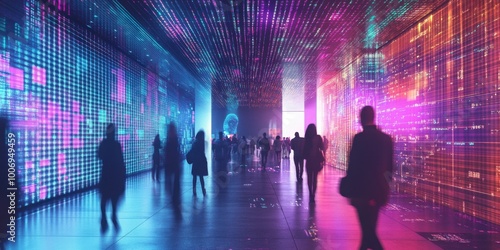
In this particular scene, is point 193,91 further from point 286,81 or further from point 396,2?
point 396,2

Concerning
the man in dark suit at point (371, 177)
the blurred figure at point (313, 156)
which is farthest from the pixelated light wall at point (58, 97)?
the blurred figure at point (313, 156)

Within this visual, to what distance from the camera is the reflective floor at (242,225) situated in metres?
5.86

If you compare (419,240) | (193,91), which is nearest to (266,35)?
(419,240)

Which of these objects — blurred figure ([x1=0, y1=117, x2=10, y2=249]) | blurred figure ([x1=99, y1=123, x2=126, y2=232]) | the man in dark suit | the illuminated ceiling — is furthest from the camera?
the illuminated ceiling

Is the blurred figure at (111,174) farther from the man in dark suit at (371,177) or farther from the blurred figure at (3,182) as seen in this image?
the man in dark suit at (371,177)

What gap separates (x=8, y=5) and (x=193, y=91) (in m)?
19.9

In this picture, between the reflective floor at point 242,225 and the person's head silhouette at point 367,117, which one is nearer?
the person's head silhouette at point 367,117

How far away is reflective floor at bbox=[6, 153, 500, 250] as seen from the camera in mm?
5863

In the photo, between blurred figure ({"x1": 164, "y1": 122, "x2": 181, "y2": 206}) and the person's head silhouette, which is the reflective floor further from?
the person's head silhouette

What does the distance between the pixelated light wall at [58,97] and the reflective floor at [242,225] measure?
944mm

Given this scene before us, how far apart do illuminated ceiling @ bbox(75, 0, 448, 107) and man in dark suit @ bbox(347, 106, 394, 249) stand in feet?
20.5

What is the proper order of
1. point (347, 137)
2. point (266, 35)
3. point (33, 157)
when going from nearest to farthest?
point (33, 157)
point (266, 35)
point (347, 137)

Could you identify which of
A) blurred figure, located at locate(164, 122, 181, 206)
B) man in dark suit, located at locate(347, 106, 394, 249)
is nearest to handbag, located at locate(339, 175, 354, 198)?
man in dark suit, located at locate(347, 106, 394, 249)

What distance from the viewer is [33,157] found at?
9.27 metres
